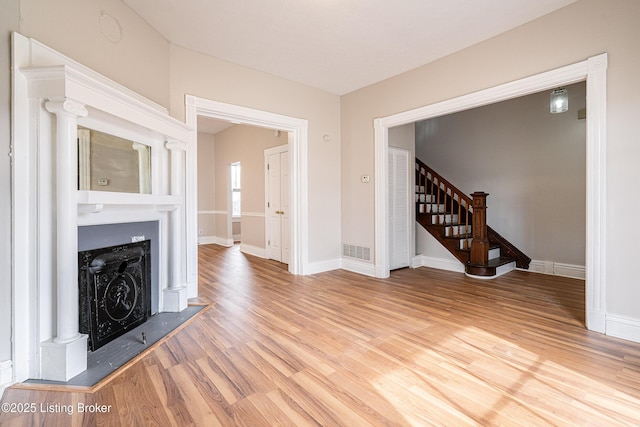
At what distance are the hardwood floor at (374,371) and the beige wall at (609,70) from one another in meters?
0.71

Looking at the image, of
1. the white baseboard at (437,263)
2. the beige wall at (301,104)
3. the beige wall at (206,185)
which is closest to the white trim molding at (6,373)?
the beige wall at (301,104)

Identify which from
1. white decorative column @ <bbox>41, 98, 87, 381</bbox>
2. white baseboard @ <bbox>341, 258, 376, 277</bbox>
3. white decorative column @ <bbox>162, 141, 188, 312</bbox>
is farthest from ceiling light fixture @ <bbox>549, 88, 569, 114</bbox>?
white decorative column @ <bbox>41, 98, 87, 381</bbox>

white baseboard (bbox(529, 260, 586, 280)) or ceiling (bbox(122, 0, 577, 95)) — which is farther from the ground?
ceiling (bbox(122, 0, 577, 95))

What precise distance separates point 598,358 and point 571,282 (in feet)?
8.04

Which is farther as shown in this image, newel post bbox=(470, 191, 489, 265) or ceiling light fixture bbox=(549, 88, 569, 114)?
newel post bbox=(470, 191, 489, 265)

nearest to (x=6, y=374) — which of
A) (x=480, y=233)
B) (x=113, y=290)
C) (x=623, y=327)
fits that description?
(x=113, y=290)

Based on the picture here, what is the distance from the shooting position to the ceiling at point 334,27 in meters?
2.65

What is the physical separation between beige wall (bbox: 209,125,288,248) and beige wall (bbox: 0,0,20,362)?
13.3ft

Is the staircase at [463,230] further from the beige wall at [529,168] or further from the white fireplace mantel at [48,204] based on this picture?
the white fireplace mantel at [48,204]

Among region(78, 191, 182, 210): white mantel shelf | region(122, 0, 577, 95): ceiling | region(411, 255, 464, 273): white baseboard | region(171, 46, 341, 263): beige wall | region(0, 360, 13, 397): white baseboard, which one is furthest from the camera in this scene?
region(411, 255, 464, 273): white baseboard

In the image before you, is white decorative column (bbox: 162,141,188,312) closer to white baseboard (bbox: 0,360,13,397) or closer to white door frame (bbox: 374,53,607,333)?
white baseboard (bbox: 0,360,13,397)

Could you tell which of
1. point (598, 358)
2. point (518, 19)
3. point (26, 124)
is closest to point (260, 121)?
point (26, 124)

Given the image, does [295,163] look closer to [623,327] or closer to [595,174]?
[595,174]

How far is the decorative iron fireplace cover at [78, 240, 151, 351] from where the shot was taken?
2029 millimetres
